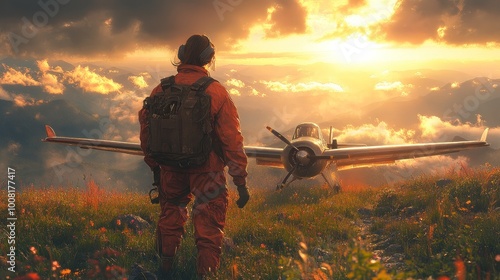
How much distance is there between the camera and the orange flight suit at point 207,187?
209 inches

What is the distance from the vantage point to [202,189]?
5512mm

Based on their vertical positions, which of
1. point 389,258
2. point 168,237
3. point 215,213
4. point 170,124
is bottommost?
point 389,258

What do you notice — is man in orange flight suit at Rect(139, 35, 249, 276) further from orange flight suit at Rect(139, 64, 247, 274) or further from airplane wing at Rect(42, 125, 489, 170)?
airplane wing at Rect(42, 125, 489, 170)

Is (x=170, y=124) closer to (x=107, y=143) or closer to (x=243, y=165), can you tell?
(x=243, y=165)

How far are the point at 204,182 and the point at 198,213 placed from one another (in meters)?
0.43

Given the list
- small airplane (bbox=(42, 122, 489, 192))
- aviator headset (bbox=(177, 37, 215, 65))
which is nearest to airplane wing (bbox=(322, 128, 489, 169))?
small airplane (bbox=(42, 122, 489, 192))

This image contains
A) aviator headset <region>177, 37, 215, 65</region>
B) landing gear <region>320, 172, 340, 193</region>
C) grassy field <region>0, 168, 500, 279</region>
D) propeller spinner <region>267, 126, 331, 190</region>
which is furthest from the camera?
landing gear <region>320, 172, 340, 193</region>

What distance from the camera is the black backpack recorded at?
5262mm

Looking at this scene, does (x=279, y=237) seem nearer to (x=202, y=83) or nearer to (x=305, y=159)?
(x=202, y=83)

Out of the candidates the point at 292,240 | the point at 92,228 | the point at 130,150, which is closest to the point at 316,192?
the point at 130,150

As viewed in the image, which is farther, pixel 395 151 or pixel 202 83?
pixel 395 151

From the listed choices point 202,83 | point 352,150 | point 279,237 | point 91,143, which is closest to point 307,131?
point 352,150

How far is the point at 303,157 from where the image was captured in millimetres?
14000

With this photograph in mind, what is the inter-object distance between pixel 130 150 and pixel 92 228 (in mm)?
6878
